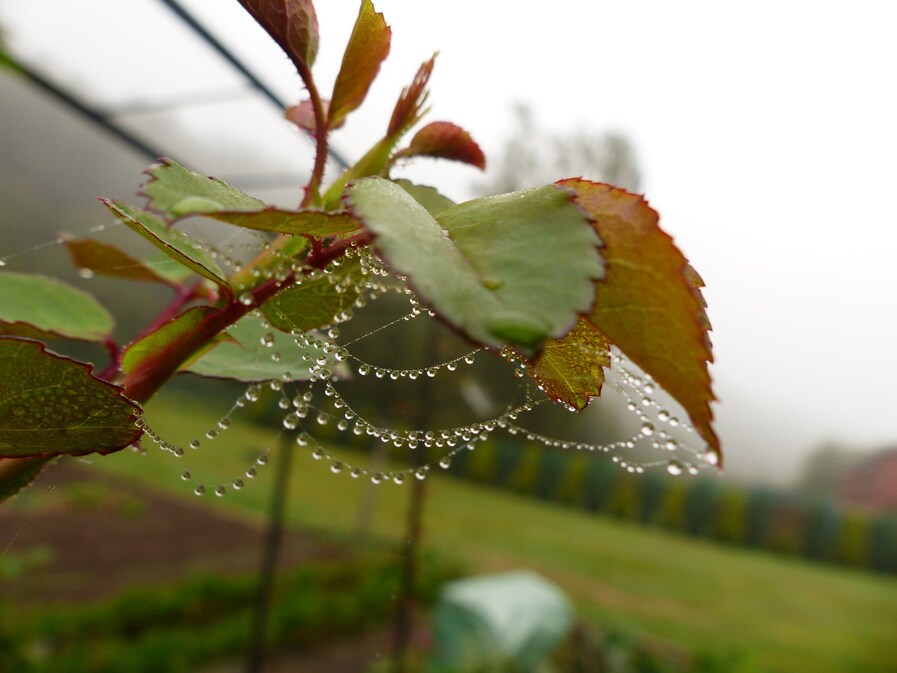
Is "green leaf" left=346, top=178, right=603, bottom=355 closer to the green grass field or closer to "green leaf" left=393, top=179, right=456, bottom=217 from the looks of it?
"green leaf" left=393, top=179, right=456, bottom=217

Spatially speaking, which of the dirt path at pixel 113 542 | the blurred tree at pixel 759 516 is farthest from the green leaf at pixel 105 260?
the blurred tree at pixel 759 516

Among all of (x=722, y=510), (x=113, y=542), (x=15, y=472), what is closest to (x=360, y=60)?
(x=15, y=472)

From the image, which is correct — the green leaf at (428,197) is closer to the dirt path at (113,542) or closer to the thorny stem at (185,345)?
the thorny stem at (185,345)

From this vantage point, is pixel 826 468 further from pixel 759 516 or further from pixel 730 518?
pixel 730 518

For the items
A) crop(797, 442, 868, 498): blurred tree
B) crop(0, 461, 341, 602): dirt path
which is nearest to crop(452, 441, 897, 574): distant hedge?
crop(797, 442, 868, 498): blurred tree

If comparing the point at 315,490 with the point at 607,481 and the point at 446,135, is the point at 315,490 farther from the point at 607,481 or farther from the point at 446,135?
the point at 446,135

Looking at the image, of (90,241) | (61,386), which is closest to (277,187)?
(90,241)

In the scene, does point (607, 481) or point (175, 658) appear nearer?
point (175, 658)
